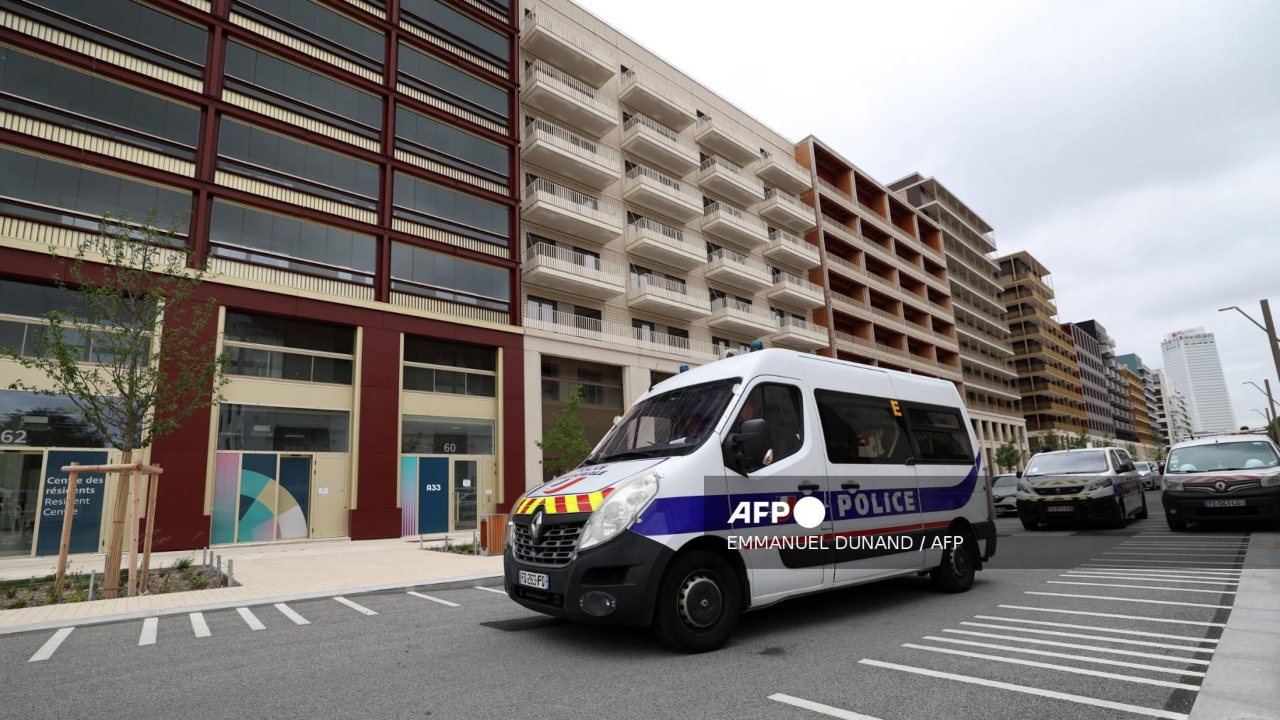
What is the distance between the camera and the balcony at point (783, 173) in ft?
123

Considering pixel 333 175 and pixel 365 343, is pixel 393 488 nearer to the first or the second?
pixel 365 343

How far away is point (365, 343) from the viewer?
62.5 ft

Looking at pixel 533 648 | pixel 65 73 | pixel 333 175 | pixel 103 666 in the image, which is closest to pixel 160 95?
pixel 65 73

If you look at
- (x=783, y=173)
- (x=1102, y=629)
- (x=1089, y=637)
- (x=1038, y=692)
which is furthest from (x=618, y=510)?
(x=783, y=173)

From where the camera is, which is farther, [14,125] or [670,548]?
[14,125]

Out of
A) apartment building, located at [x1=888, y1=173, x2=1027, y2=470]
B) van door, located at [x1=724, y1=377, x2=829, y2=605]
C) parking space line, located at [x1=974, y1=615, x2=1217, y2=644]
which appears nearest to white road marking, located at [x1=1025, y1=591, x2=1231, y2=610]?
parking space line, located at [x1=974, y1=615, x2=1217, y2=644]

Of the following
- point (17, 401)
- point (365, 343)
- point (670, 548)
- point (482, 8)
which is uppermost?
point (482, 8)

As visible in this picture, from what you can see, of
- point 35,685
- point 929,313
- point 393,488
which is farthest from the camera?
point 929,313

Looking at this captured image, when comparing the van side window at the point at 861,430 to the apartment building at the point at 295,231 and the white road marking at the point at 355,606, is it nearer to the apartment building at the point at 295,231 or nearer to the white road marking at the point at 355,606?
the white road marking at the point at 355,606

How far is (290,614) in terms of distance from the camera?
7293 mm

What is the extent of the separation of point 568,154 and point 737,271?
34.7 ft

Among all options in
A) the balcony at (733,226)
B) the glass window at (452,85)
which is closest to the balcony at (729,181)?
the balcony at (733,226)

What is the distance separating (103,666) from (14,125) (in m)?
16.4

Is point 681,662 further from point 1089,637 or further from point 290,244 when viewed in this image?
point 290,244
